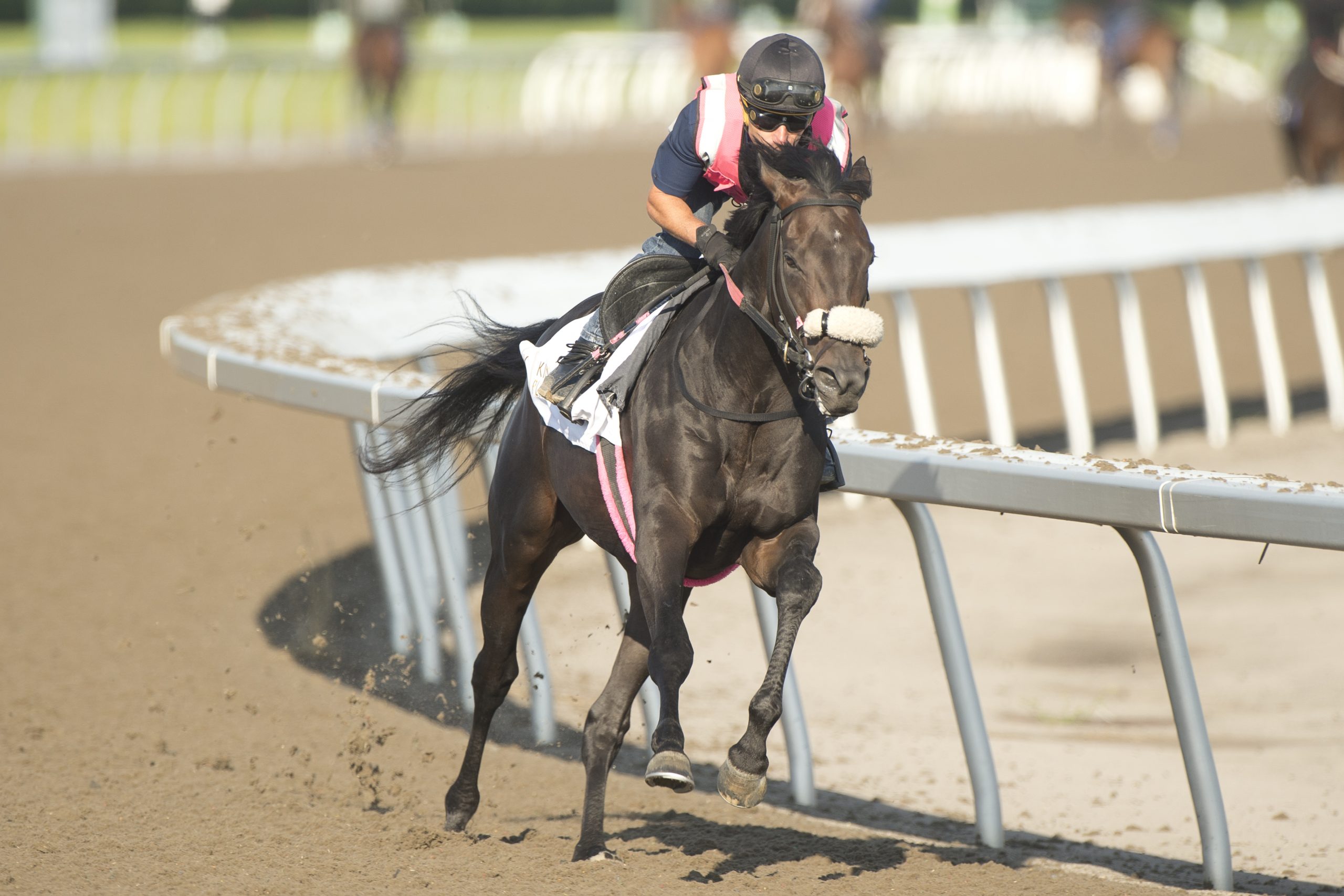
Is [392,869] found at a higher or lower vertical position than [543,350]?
lower

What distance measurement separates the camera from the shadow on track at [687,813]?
A: 4.09 metres

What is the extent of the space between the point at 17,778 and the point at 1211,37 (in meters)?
35.8

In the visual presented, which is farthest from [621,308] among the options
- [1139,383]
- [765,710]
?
[1139,383]

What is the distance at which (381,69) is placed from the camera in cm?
2103

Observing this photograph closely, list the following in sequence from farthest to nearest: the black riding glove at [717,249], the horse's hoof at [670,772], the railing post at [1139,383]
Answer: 1. the railing post at [1139,383]
2. the black riding glove at [717,249]
3. the horse's hoof at [670,772]

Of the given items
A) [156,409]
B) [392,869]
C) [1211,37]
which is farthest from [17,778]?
[1211,37]

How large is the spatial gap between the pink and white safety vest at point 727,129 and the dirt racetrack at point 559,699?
1567mm

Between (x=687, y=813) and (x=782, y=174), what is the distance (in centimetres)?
190

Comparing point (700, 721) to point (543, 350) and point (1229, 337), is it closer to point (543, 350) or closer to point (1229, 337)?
point (543, 350)

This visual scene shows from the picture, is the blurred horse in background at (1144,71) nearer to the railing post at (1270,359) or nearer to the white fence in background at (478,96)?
the white fence in background at (478,96)

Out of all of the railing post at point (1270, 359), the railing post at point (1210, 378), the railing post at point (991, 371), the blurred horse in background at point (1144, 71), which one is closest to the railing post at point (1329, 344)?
Answer: the railing post at point (1270, 359)

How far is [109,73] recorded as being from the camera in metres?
22.2


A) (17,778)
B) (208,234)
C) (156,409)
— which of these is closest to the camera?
(17,778)

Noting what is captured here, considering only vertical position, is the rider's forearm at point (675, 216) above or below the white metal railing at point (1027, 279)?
above
